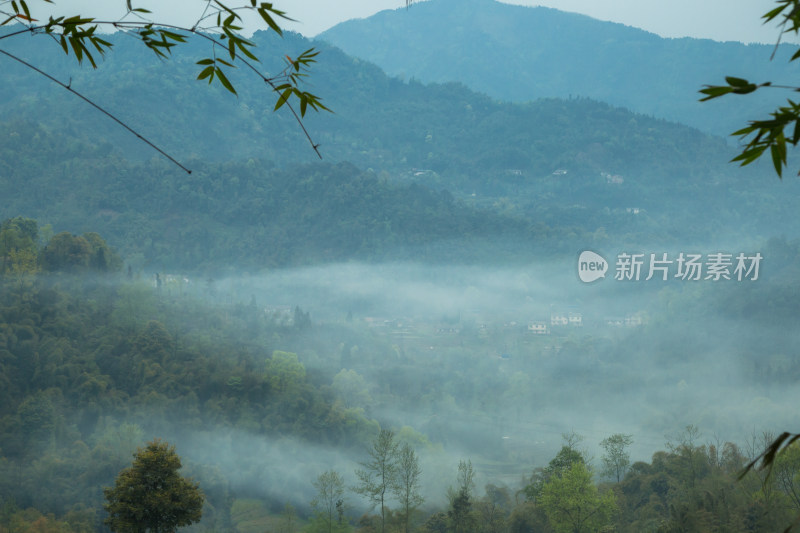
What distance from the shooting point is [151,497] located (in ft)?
35.5

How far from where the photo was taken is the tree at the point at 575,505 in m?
15.6

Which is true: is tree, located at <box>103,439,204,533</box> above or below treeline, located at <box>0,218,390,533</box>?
below

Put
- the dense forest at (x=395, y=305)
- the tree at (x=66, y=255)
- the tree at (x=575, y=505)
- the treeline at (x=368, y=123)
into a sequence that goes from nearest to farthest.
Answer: the tree at (x=575, y=505), the dense forest at (x=395, y=305), the tree at (x=66, y=255), the treeline at (x=368, y=123)

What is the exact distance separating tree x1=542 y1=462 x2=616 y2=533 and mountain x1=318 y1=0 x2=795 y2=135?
350ft

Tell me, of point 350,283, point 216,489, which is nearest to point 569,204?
point 350,283

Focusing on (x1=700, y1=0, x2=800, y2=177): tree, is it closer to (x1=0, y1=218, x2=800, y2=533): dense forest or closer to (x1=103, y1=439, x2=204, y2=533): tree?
(x1=0, y1=218, x2=800, y2=533): dense forest

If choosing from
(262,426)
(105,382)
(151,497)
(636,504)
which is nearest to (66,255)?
(105,382)

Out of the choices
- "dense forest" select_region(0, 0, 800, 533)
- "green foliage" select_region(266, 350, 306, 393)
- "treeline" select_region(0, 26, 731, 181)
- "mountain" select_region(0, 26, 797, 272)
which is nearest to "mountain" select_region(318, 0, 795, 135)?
"dense forest" select_region(0, 0, 800, 533)

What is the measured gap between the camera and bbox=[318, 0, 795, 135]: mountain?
11881cm

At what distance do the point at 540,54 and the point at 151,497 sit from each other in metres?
134

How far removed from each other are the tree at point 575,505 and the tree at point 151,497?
8.10m

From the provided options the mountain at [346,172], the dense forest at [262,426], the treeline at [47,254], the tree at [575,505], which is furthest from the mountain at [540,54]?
the tree at [575,505]

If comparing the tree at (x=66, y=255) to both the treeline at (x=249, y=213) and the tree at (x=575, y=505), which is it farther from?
the tree at (x=575, y=505)

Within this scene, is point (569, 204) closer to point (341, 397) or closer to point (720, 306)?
point (720, 306)
